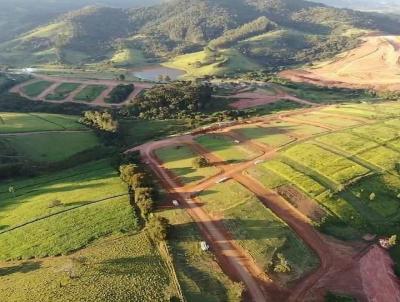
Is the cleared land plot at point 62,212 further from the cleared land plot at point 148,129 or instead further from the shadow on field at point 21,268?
the cleared land plot at point 148,129

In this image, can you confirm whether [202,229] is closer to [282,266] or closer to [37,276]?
[282,266]

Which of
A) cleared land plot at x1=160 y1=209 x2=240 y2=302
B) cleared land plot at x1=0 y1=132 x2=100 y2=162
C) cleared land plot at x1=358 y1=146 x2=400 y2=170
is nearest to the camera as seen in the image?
cleared land plot at x1=160 y1=209 x2=240 y2=302

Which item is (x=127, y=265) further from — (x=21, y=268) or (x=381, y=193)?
(x=381, y=193)

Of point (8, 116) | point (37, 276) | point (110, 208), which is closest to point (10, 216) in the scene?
point (110, 208)

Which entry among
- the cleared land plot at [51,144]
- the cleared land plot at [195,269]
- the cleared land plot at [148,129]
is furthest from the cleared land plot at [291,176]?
the cleared land plot at [51,144]

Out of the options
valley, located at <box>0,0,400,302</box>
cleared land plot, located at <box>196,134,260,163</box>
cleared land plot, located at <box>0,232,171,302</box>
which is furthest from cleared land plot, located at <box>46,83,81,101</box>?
cleared land plot, located at <box>0,232,171,302</box>

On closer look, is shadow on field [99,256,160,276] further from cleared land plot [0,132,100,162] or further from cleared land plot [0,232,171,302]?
cleared land plot [0,132,100,162]
